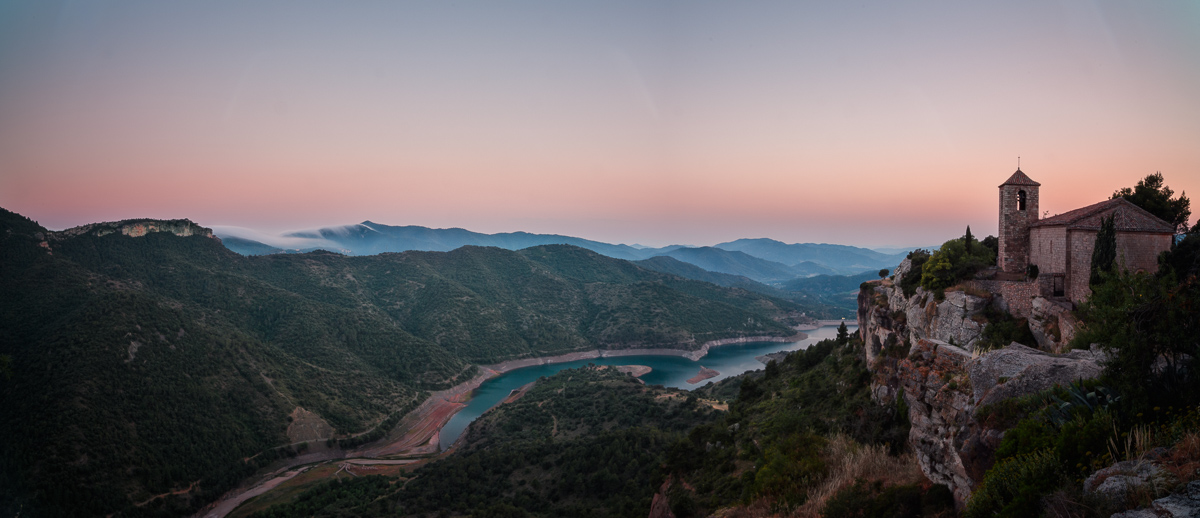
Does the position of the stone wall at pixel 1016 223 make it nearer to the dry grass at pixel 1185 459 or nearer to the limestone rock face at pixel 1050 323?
the limestone rock face at pixel 1050 323

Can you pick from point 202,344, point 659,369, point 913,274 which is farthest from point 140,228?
point 913,274

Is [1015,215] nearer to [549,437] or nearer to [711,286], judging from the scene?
[549,437]

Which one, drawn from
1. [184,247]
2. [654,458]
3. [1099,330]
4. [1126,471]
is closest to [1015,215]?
[1099,330]

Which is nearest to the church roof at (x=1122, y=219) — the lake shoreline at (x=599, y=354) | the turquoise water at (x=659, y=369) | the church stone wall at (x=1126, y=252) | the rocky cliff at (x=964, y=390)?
the church stone wall at (x=1126, y=252)

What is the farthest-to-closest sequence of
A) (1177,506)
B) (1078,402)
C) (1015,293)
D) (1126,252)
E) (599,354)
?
(599,354)
(1015,293)
(1126,252)
(1078,402)
(1177,506)

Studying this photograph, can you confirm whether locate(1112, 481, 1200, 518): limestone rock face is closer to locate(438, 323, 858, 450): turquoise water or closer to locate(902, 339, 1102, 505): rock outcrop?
locate(902, 339, 1102, 505): rock outcrop

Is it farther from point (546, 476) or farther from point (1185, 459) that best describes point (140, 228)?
point (1185, 459)
